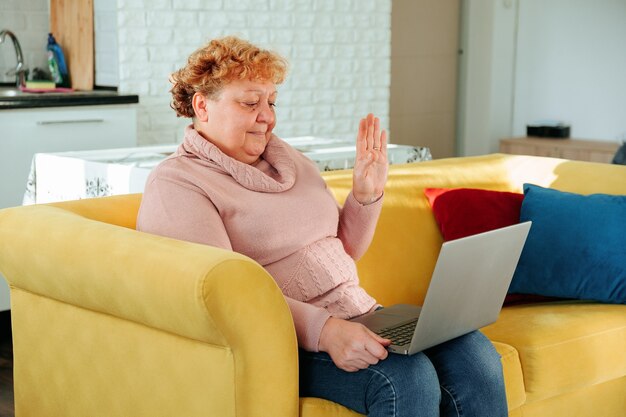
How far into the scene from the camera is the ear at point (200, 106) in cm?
241

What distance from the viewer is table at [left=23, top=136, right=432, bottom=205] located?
3.26 metres

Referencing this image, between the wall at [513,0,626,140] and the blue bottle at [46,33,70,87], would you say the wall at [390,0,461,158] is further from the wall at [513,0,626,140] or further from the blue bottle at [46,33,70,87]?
the blue bottle at [46,33,70,87]

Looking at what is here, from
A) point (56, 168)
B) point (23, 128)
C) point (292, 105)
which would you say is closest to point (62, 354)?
point (56, 168)

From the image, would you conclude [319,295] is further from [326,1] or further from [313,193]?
[326,1]

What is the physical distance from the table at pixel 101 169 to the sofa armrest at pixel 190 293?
37.3 inches

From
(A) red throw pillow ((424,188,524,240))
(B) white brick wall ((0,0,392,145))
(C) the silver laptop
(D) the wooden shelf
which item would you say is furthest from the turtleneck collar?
(D) the wooden shelf

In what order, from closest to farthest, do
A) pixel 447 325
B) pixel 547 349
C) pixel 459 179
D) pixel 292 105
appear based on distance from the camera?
pixel 447 325 < pixel 547 349 < pixel 459 179 < pixel 292 105

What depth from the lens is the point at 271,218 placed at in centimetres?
236

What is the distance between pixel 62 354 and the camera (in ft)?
7.95

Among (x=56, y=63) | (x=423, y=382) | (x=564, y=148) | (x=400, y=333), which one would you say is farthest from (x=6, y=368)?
(x=564, y=148)

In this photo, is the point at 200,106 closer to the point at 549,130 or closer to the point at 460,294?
the point at 460,294

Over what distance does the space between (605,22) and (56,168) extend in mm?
4863

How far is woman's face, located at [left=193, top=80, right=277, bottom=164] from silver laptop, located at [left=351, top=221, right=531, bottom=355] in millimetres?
497

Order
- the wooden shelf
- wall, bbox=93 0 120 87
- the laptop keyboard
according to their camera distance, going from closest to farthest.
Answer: the laptop keyboard → wall, bbox=93 0 120 87 → the wooden shelf
